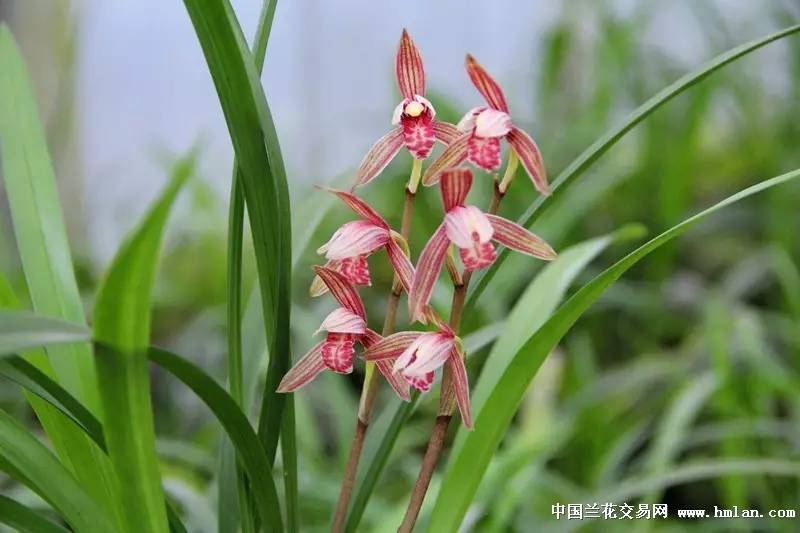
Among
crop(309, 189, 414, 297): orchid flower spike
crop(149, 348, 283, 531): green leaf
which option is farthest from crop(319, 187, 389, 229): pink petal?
crop(149, 348, 283, 531): green leaf

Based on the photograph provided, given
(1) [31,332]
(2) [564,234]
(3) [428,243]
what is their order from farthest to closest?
(2) [564,234]
(3) [428,243]
(1) [31,332]

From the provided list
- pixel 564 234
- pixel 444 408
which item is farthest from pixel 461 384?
pixel 564 234

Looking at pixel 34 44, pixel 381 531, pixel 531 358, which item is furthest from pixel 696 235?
pixel 34 44

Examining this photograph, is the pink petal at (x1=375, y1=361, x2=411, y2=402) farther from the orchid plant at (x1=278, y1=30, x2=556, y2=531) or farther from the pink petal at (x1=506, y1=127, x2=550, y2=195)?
the pink petal at (x1=506, y1=127, x2=550, y2=195)

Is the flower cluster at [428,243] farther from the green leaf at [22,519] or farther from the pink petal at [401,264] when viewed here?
the green leaf at [22,519]

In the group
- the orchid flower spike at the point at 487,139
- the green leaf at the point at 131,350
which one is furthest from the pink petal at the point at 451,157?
the green leaf at the point at 131,350

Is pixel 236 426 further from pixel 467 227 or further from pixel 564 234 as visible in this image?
pixel 564 234

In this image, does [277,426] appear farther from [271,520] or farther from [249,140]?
[249,140]

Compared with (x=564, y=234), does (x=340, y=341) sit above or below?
below
